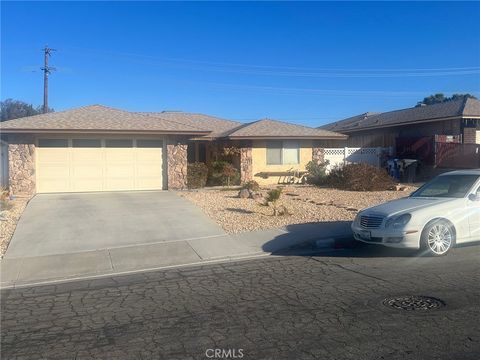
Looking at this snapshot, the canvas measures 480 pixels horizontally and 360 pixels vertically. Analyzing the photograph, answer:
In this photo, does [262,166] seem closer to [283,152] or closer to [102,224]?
[283,152]

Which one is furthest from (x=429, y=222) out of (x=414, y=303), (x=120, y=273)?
(x=120, y=273)

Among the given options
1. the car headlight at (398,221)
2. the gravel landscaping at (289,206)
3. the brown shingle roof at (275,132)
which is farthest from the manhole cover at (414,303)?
the brown shingle roof at (275,132)

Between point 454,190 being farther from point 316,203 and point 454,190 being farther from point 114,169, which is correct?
point 114,169

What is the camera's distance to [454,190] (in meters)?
9.73

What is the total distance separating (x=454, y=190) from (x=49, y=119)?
15.3 metres

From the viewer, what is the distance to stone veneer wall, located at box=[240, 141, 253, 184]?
22.6 metres

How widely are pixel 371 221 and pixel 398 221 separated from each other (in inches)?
22.6

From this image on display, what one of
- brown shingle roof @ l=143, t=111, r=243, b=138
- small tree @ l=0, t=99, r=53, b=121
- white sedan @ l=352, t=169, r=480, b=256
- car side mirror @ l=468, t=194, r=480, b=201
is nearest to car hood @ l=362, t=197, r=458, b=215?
white sedan @ l=352, t=169, r=480, b=256

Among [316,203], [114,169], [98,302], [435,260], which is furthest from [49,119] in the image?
[435,260]

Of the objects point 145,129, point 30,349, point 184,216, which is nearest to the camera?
point 30,349

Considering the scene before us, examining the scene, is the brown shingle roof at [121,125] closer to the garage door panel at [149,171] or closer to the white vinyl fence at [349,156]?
the white vinyl fence at [349,156]

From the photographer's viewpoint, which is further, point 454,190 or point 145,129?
point 145,129
